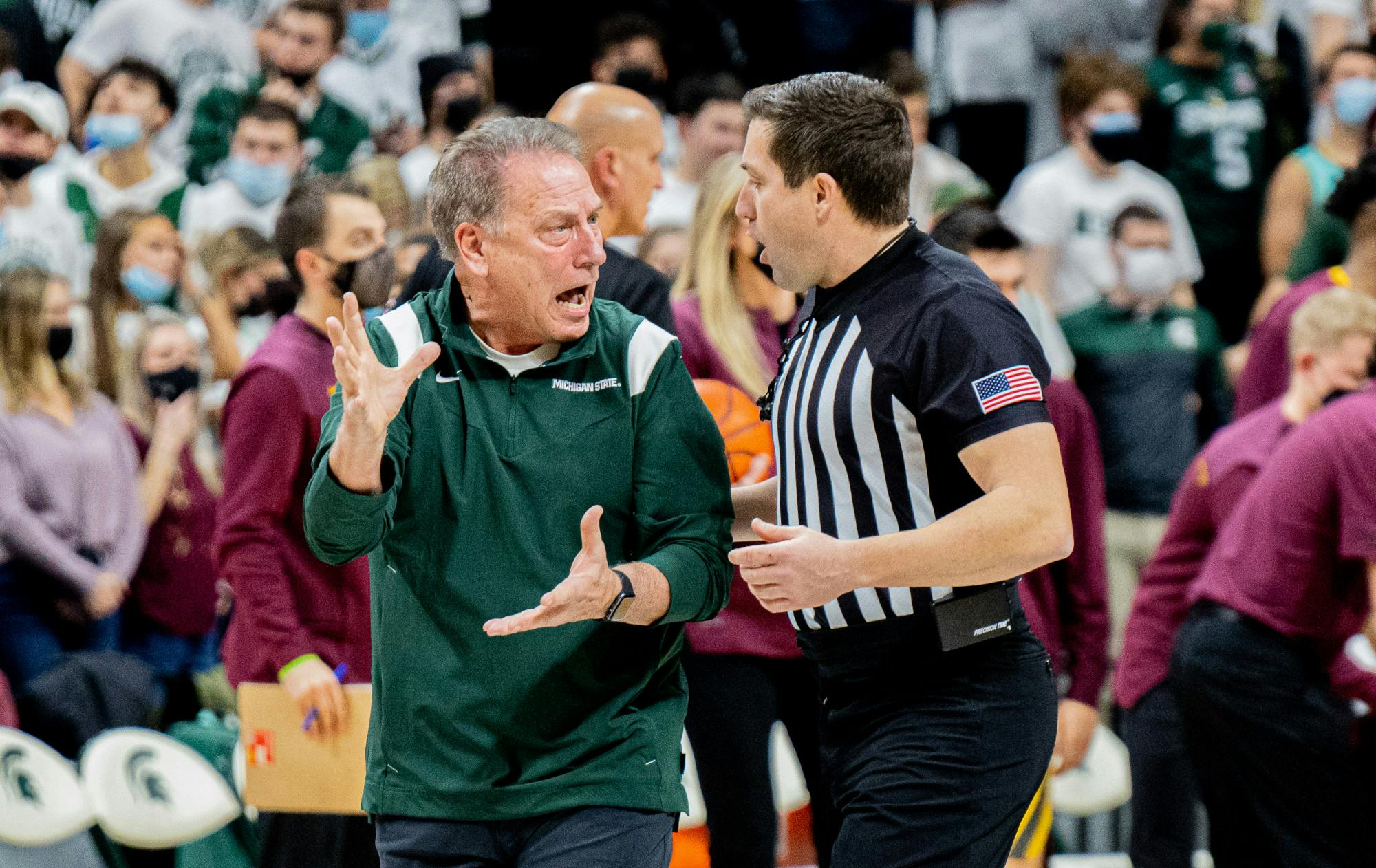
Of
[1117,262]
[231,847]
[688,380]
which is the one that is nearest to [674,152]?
[1117,262]

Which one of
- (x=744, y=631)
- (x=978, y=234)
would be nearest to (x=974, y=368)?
(x=744, y=631)

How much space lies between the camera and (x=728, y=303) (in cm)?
461

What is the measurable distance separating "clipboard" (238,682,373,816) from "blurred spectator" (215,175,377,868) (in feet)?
0.13

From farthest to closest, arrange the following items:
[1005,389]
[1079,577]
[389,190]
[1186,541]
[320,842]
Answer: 1. [389,190]
2. [1186,541]
3. [1079,577]
4. [320,842]
5. [1005,389]

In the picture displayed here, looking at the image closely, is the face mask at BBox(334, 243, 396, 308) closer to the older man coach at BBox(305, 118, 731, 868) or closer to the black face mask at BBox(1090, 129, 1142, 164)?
the older man coach at BBox(305, 118, 731, 868)

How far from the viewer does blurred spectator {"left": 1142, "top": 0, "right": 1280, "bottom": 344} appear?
8.67 metres

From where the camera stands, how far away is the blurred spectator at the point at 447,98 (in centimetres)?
840

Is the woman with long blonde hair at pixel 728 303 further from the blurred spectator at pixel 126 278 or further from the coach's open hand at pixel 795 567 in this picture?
the blurred spectator at pixel 126 278

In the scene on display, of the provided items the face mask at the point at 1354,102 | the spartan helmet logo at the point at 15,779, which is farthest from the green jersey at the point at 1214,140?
the spartan helmet logo at the point at 15,779

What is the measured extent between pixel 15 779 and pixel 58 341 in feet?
5.93

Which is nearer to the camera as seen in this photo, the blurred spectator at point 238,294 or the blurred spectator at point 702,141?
the blurred spectator at point 238,294

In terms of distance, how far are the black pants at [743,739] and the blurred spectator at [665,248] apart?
2.37 metres

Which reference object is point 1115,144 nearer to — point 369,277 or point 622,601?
point 369,277

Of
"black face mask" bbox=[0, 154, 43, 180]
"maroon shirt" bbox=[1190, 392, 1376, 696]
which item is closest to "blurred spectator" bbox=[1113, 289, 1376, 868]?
"maroon shirt" bbox=[1190, 392, 1376, 696]
